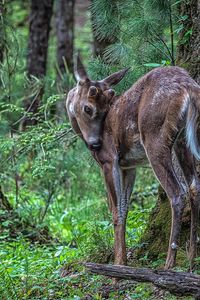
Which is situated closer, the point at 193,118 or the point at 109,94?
the point at 193,118

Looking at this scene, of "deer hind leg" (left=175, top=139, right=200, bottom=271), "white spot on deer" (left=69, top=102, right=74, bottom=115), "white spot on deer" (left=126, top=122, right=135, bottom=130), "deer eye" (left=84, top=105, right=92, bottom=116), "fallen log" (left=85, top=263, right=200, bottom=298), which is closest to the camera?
"fallen log" (left=85, top=263, right=200, bottom=298)

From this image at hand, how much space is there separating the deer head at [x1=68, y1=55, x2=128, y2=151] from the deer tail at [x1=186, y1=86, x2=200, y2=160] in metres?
1.08

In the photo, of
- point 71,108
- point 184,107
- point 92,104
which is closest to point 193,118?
point 184,107

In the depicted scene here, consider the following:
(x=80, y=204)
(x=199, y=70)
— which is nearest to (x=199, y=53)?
(x=199, y=70)

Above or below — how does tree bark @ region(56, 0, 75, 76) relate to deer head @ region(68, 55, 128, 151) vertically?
below

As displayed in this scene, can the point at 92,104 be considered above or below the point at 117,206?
above

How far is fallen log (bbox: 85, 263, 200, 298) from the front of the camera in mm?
5383

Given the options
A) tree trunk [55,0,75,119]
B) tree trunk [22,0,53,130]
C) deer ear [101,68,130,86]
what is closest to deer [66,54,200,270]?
deer ear [101,68,130,86]

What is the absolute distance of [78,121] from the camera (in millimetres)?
7426

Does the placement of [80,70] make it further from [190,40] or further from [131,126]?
[190,40]

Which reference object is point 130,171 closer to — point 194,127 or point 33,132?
point 194,127

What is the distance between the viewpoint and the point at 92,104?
23.7 ft

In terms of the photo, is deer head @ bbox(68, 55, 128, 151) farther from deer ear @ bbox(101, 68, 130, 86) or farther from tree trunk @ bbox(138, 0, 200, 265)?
tree trunk @ bbox(138, 0, 200, 265)

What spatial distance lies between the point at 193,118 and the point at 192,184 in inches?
27.6
